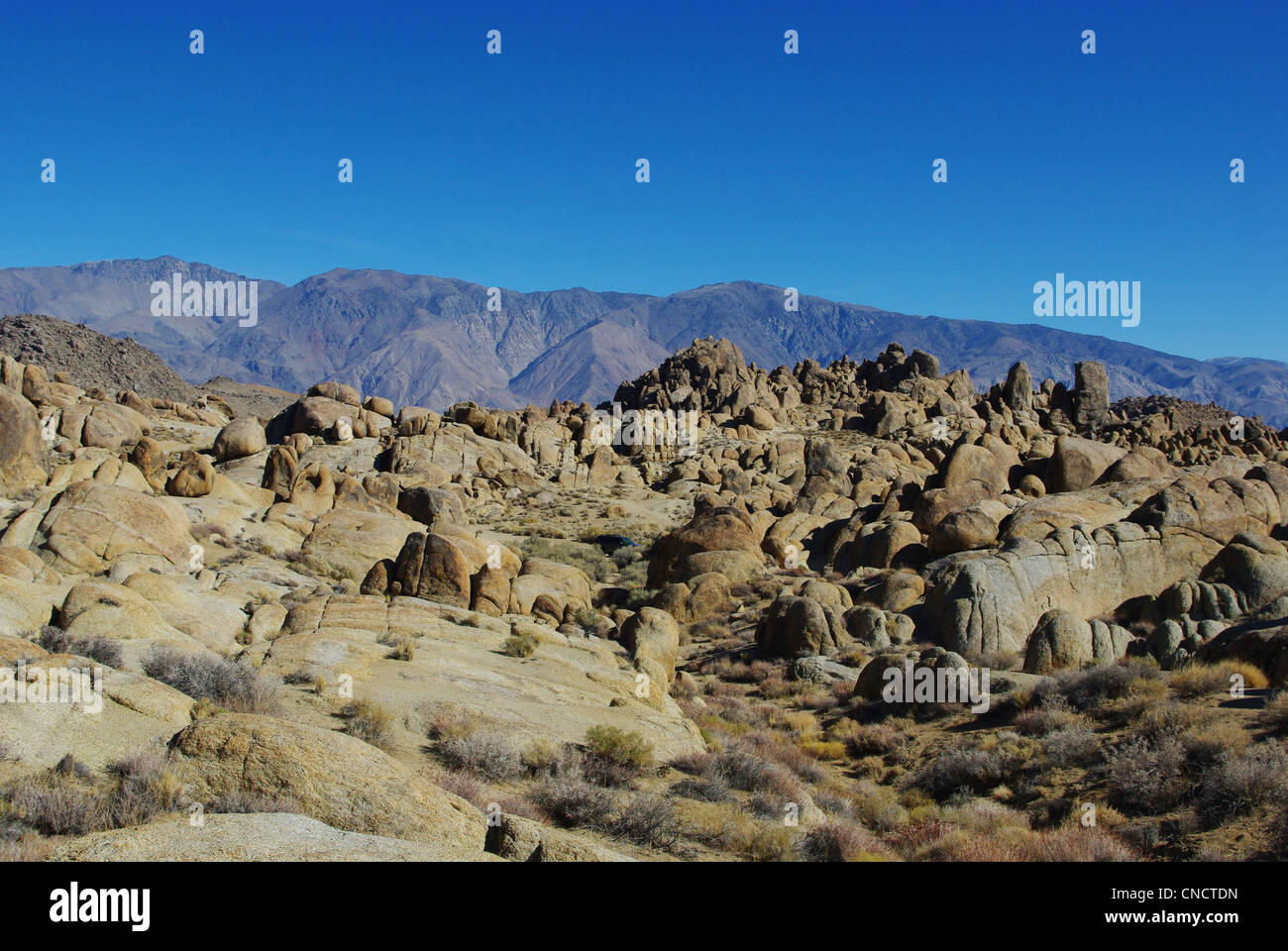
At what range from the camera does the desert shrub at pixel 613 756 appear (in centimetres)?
1136

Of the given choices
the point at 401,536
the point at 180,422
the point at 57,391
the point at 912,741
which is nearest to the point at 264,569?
the point at 401,536

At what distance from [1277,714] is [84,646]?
1676 centimetres

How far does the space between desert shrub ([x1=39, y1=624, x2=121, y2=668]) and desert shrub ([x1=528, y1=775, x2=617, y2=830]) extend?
6090mm

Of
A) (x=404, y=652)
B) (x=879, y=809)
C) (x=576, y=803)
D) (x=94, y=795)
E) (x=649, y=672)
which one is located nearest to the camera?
(x=94, y=795)

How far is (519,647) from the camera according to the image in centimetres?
1764

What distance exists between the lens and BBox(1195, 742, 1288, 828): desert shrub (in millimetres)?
9883

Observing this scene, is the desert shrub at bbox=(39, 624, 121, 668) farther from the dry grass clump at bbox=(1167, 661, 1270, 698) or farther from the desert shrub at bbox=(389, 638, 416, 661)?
the dry grass clump at bbox=(1167, 661, 1270, 698)

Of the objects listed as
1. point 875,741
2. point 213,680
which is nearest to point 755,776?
point 875,741

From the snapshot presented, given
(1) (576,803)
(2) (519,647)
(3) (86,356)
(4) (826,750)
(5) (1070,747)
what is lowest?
(4) (826,750)

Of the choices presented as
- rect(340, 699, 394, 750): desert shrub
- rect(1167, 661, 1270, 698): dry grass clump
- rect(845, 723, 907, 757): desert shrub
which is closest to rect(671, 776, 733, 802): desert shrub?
rect(340, 699, 394, 750): desert shrub

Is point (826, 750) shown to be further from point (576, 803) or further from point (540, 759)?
point (576, 803)
